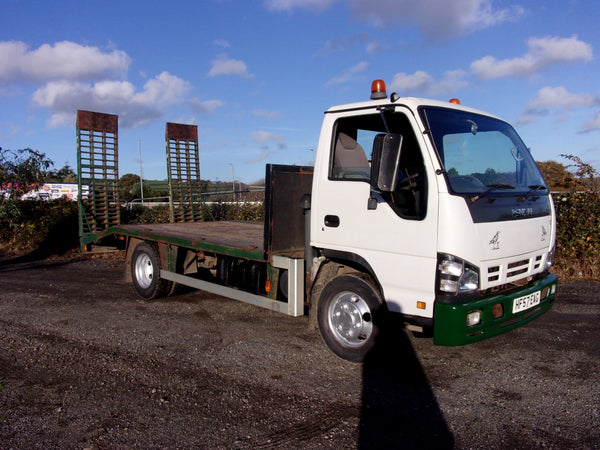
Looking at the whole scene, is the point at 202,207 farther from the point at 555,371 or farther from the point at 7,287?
the point at 555,371

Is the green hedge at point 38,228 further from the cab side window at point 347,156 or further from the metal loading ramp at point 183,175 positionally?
the cab side window at point 347,156

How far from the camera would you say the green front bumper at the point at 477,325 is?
3967 mm

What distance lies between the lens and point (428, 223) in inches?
163

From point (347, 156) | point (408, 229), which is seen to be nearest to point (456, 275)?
point (408, 229)

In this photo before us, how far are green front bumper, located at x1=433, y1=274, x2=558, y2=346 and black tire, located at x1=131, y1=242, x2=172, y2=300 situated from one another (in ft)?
15.2

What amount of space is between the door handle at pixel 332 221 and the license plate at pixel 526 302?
5.67ft

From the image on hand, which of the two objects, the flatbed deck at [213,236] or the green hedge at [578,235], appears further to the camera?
the green hedge at [578,235]

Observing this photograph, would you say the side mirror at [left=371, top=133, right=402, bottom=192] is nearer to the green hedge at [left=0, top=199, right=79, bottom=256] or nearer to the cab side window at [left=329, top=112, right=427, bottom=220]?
the cab side window at [left=329, top=112, right=427, bottom=220]

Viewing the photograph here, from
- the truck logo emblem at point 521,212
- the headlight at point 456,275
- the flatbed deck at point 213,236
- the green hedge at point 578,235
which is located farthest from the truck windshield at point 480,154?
the green hedge at point 578,235

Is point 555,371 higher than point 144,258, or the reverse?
point 144,258

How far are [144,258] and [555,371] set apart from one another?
19.0 ft

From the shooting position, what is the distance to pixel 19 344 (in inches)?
217

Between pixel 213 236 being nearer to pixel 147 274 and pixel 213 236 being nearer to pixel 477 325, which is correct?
pixel 147 274

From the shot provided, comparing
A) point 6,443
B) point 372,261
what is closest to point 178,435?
point 6,443
